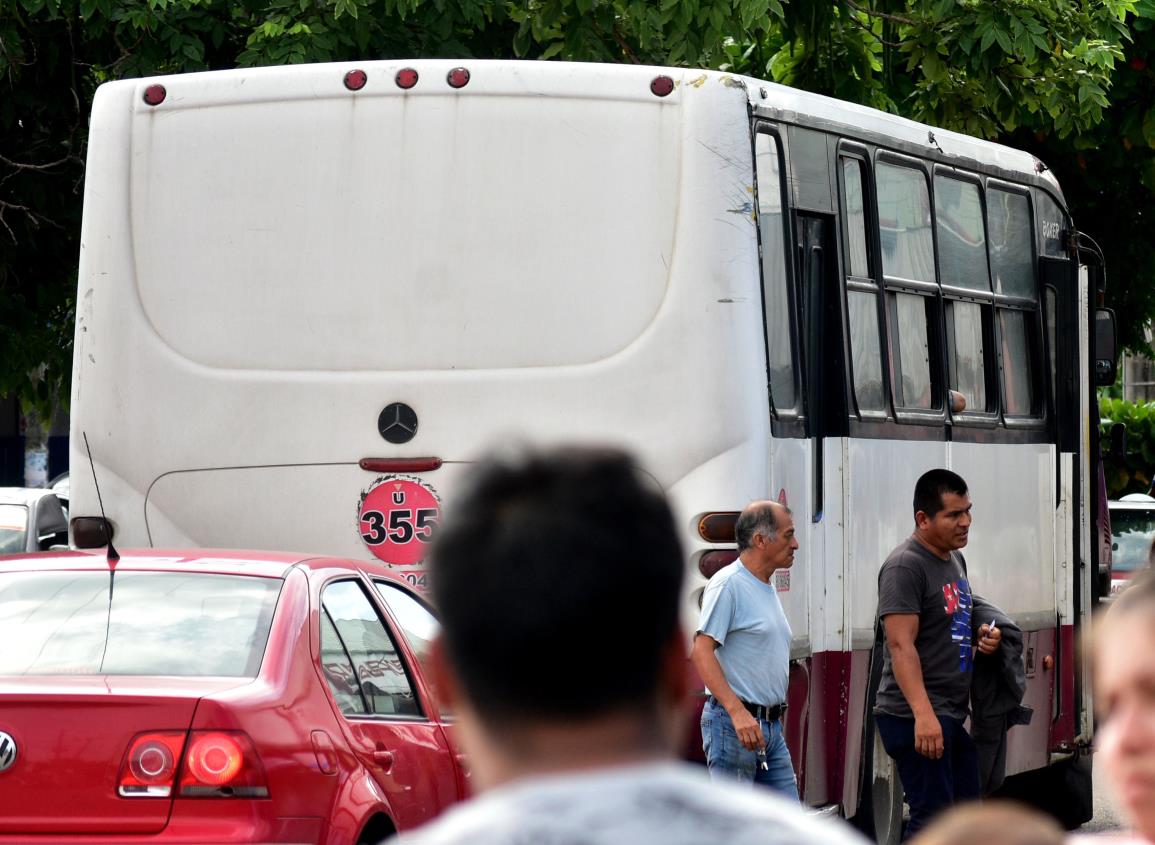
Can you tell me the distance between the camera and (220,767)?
5.78 meters

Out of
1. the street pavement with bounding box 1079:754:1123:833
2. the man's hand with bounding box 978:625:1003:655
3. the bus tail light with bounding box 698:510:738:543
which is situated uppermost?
the bus tail light with bounding box 698:510:738:543

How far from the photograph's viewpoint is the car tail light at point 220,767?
577 cm

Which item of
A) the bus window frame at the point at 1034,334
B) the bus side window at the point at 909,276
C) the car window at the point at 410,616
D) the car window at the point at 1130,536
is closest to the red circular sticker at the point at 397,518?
the car window at the point at 410,616

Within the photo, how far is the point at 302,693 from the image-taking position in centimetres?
617

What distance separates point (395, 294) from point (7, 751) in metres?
3.33

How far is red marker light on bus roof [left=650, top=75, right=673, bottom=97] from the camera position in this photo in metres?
8.42

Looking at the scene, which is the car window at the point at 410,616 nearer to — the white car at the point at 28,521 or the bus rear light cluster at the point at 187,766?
the bus rear light cluster at the point at 187,766

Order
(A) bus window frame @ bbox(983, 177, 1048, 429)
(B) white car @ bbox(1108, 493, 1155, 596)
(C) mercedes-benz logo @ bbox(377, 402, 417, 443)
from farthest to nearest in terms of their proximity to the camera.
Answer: (B) white car @ bbox(1108, 493, 1155, 596), (A) bus window frame @ bbox(983, 177, 1048, 429), (C) mercedes-benz logo @ bbox(377, 402, 417, 443)

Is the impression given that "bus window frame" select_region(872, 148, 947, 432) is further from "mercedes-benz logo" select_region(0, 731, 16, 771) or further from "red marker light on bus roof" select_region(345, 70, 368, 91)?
"mercedes-benz logo" select_region(0, 731, 16, 771)

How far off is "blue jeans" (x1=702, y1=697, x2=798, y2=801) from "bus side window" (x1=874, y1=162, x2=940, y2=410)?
2195 mm

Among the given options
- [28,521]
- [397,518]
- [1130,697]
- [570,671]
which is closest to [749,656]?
[397,518]

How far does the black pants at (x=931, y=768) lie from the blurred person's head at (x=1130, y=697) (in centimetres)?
620

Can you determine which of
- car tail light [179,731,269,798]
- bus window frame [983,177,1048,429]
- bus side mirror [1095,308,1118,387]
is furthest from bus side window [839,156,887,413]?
car tail light [179,731,269,798]

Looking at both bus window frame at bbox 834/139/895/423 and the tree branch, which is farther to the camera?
the tree branch
